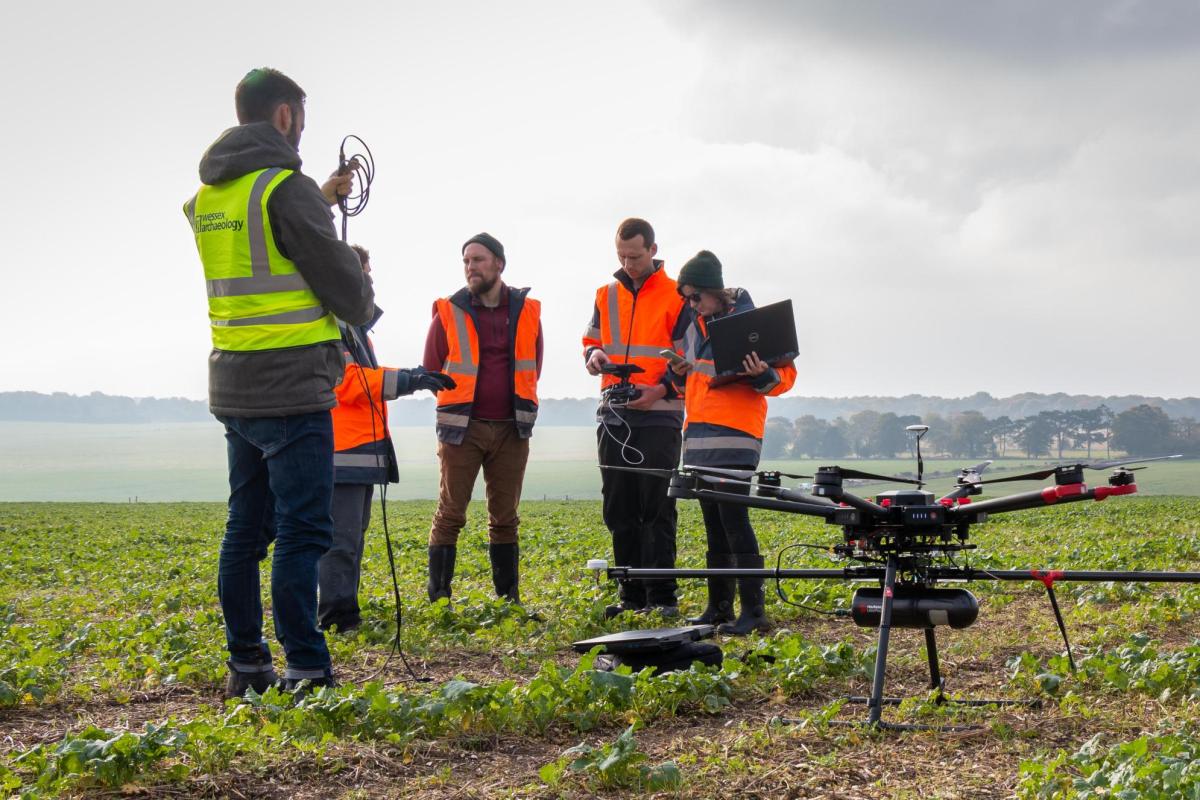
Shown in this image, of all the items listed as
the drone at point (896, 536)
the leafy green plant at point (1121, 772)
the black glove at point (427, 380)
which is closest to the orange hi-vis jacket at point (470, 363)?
the black glove at point (427, 380)

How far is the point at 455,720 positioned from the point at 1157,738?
241 centimetres

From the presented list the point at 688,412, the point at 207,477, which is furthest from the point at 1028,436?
the point at 688,412

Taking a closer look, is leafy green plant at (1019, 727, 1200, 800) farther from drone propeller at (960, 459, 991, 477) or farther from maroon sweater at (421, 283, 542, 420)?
maroon sweater at (421, 283, 542, 420)

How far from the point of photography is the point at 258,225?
14.5 feet

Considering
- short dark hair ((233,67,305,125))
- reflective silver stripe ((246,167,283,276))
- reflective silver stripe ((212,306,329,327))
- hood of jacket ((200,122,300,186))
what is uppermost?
short dark hair ((233,67,305,125))

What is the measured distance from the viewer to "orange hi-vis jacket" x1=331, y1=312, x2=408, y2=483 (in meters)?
6.37

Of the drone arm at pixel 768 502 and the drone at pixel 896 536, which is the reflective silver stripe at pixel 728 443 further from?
the drone arm at pixel 768 502

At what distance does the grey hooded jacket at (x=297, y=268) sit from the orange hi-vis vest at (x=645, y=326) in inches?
119

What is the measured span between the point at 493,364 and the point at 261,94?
2.95 metres

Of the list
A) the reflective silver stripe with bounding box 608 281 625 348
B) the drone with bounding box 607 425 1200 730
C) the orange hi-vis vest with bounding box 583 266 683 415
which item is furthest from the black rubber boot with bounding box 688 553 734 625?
the drone with bounding box 607 425 1200 730

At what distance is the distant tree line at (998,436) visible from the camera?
13800 cm

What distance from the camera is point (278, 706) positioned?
396cm

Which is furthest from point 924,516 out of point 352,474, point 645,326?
point 352,474

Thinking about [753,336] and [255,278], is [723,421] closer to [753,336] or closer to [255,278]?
[753,336]
